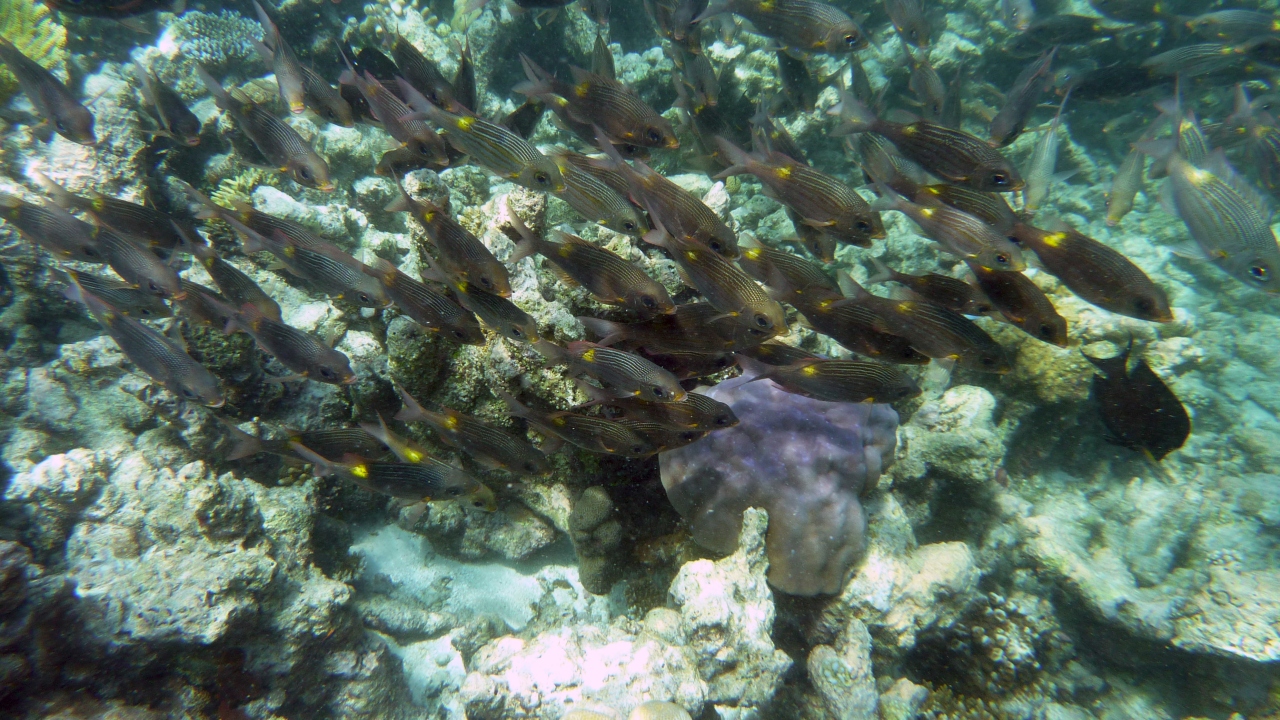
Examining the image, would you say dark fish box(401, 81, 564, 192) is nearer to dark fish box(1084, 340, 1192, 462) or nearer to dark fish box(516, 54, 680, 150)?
dark fish box(516, 54, 680, 150)

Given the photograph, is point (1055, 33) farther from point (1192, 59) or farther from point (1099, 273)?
point (1099, 273)

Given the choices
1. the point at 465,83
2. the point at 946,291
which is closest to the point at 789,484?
the point at 946,291

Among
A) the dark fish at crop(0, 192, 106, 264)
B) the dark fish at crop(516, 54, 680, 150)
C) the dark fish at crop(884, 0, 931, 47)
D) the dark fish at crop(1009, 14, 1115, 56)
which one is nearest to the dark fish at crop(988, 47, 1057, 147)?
the dark fish at crop(884, 0, 931, 47)

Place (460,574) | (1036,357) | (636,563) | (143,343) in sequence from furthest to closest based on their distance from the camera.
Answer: (1036,357) → (460,574) → (636,563) → (143,343)

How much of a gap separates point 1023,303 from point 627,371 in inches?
97.1

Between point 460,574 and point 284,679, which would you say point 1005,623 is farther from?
point 284,679

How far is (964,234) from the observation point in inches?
125

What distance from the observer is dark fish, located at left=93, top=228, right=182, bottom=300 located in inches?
142

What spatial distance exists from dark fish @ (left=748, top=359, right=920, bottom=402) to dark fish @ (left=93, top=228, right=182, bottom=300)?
4292 millimetres

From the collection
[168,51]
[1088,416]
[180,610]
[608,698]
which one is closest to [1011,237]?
[1088,416]

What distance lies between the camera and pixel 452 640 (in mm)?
4270

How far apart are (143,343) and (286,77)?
2466 millimetres

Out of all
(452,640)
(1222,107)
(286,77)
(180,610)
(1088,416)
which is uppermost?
(286,77)

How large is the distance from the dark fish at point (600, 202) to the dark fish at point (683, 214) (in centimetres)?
13
